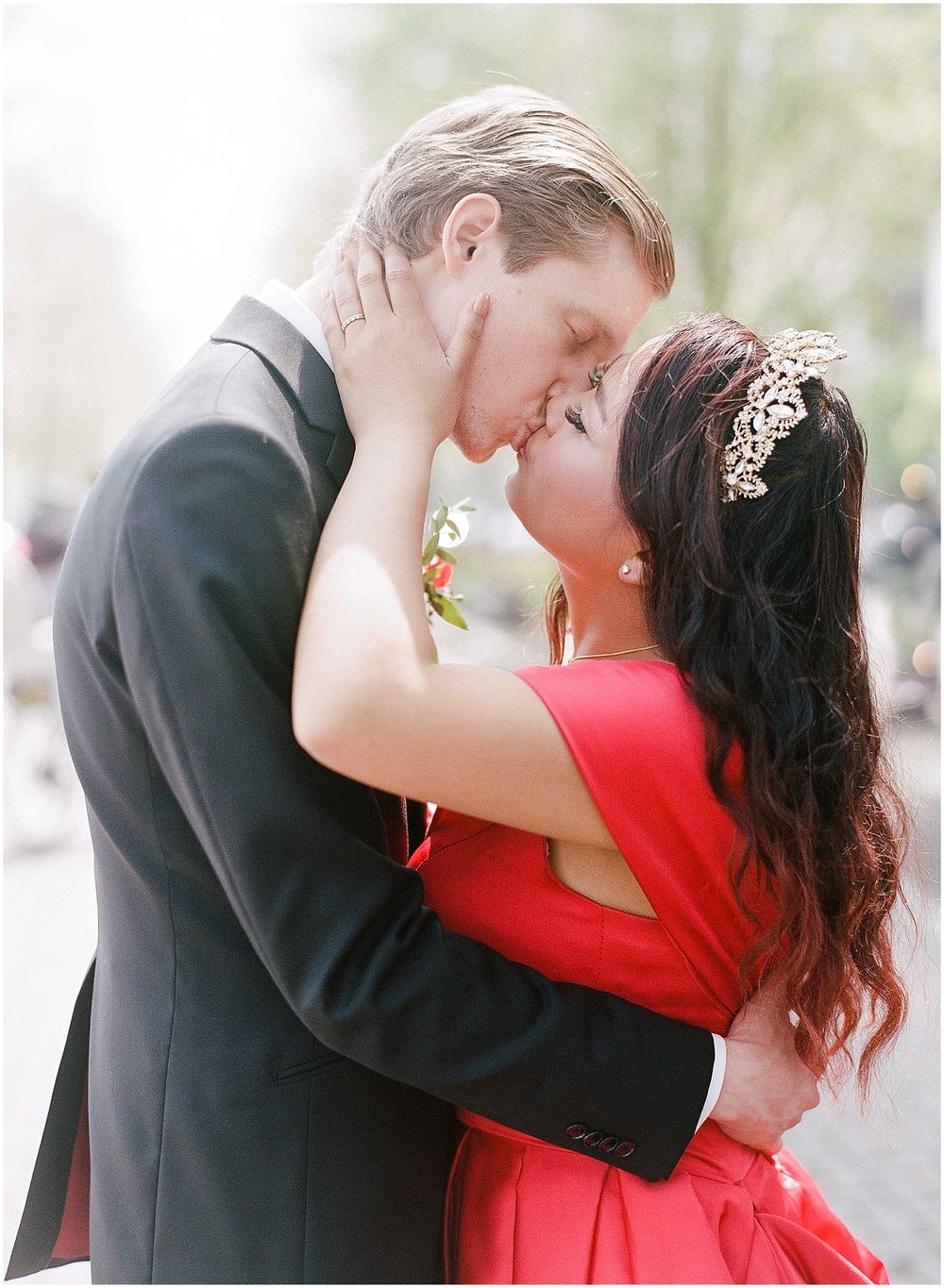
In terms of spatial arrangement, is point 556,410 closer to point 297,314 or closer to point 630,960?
point 297,314

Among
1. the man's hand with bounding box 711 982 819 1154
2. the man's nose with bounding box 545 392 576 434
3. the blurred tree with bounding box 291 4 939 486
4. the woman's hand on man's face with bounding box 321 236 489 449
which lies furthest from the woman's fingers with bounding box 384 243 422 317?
the blurred tree with bounding box 291 4 939 486

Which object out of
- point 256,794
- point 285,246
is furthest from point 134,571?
point 285,246

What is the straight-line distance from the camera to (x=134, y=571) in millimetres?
1584

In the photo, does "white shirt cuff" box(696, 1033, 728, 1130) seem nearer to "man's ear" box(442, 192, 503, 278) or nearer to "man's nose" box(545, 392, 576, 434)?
"man's nose" box(545, 392, 576, 434)

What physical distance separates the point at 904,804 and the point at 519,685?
0.97m

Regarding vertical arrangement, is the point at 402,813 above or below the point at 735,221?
below

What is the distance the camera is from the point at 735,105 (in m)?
12.9

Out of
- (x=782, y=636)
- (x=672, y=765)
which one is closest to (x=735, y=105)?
(x=782, y=636)

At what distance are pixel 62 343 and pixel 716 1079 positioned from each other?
2642 centimetres

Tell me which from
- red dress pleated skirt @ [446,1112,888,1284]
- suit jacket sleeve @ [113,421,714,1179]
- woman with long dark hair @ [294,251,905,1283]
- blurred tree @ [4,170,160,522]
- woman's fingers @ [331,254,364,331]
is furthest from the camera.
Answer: blurred tree @ [4,170,160,522]

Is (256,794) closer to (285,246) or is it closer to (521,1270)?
(521,1270)

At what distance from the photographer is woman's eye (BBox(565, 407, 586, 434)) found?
2240 mm

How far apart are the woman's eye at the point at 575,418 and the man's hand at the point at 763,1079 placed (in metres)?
1.10

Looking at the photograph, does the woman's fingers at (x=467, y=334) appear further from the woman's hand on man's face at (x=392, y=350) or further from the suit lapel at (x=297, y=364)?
the suit lapel at (x=297, y=364)
